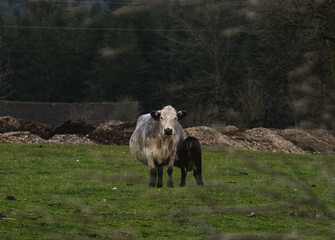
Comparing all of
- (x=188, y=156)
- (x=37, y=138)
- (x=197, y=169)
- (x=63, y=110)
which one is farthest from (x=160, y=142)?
(x=63, y=110)

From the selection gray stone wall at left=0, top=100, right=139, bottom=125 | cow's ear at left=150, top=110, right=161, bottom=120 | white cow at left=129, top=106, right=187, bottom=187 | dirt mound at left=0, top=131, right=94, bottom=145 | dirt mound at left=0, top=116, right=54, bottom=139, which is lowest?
gray stone wall at left=0, top=100, right=139, bottom=125

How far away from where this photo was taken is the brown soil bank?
3162 centimetres

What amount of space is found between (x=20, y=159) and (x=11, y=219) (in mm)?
12834

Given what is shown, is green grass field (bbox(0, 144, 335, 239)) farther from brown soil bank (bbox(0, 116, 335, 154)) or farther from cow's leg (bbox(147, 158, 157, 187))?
brown soil bank (bbox(0, 116, 335, 154))

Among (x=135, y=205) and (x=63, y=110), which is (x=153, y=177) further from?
(x=63, y=110)

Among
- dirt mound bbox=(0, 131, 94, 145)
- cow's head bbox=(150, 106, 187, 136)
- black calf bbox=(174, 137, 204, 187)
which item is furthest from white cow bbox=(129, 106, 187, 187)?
dirt mound bbox=(0, 131, 94, 145)

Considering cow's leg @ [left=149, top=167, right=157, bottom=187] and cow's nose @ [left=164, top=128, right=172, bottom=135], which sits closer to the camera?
cow's nose @ [left=164, top=128, right=172, bottom=135]

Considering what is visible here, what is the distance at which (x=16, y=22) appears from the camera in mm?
79312

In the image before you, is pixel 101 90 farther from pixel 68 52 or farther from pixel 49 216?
pixel 49 216

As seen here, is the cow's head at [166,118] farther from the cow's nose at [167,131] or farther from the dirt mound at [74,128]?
the dirt mound at [74,128]

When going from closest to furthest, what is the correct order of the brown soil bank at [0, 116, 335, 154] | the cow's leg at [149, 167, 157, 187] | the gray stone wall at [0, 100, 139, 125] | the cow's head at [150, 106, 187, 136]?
the cow's head at [150, 106, 187, 136], the cow's leg at [149, 167, 157, 187], the brown soil bank at [0, 116, 335, 154], the gray stone wall at [0, 100, 139, 125]

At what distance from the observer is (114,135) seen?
32688mm

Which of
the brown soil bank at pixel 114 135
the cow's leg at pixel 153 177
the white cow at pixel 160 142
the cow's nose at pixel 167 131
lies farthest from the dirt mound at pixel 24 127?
the cow's nose at pixel 167 131

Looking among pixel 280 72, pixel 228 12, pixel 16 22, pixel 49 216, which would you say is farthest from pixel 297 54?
pixel 16 22
